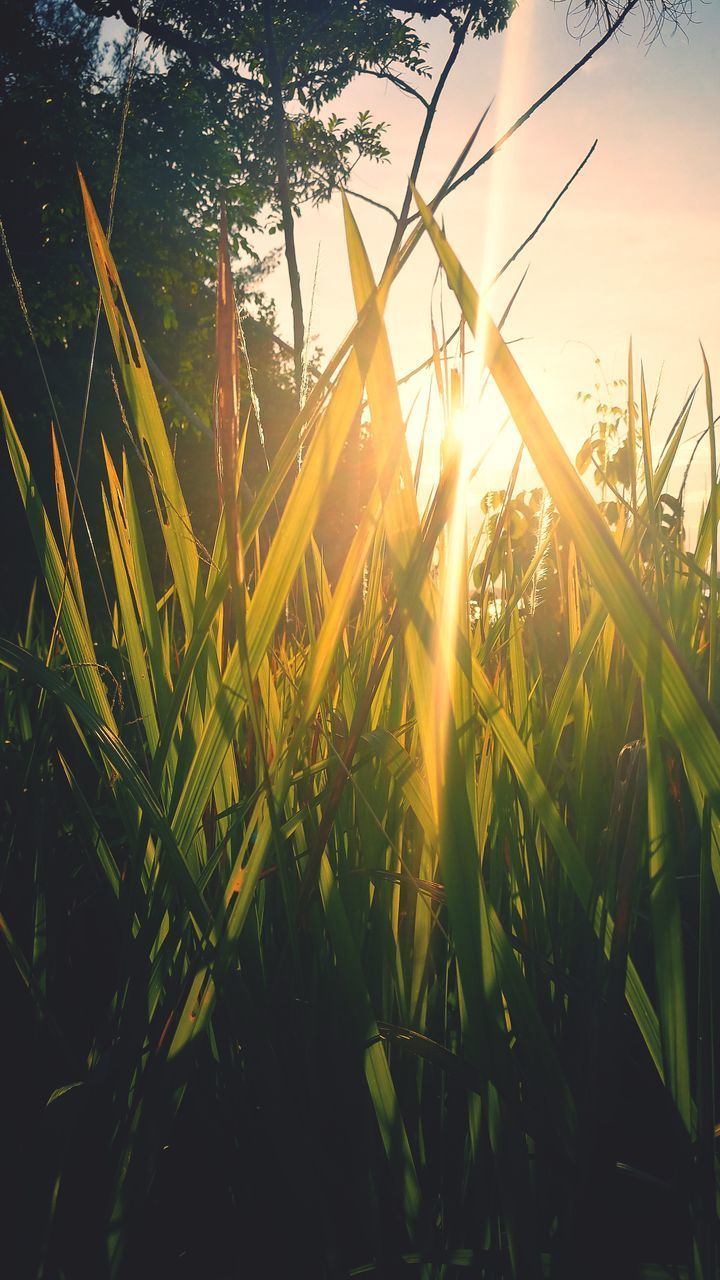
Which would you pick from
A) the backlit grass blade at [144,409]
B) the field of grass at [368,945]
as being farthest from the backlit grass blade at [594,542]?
the backlit grass blade at [144,409]

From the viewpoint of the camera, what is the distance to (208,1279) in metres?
0.38

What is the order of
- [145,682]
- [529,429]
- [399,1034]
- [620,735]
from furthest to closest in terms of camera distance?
[620,735], [145,682], [399,1034], [529,429]

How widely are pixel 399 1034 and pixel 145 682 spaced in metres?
0.26

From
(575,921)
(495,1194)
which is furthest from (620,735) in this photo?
(495,1194)

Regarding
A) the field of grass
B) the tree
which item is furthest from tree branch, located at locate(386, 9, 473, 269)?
the tree

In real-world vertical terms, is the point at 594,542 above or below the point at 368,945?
above

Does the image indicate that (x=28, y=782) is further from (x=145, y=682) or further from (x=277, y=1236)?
(x=277, y=1236)

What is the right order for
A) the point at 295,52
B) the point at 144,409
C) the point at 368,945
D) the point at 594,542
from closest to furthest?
the point at 594,542, the point at 144,409, the point at 368,945, the point at 295,52

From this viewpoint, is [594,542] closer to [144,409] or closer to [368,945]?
[144,409]

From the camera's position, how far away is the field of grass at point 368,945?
27 centimetres

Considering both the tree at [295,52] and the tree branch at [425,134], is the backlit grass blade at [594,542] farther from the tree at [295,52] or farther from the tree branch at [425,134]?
the tree at [295,52]

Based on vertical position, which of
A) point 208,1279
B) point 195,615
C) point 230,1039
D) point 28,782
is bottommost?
point 208,1279

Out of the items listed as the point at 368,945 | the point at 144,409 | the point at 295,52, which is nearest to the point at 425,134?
the point at 144,409

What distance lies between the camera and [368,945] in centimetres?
47
